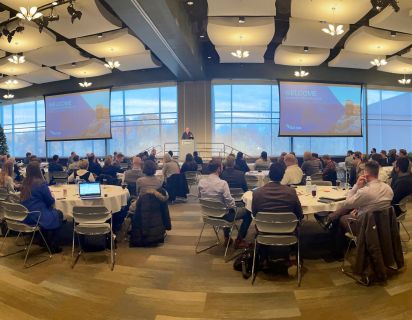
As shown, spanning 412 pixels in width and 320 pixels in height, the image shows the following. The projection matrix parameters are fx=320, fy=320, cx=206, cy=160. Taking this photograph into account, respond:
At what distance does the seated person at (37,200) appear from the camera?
4281 mm

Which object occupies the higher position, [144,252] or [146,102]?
[146,102]

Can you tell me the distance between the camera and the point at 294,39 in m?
9.45

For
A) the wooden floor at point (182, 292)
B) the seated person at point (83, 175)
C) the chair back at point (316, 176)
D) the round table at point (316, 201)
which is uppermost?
the seated person at point (83, 175)

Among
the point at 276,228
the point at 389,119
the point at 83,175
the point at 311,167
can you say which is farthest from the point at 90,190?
the point at 389,119

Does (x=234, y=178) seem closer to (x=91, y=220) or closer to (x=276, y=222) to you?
(x=276, y=222)

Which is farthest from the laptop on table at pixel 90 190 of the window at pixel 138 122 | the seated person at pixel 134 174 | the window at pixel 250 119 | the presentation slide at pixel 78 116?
the window at pixel 250 119

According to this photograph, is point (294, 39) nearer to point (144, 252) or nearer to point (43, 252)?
point (144, 252)

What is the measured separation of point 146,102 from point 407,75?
12385 mm

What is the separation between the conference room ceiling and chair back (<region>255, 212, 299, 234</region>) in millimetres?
4797

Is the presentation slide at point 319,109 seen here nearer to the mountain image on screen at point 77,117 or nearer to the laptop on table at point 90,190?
the mountain image on screen at point 77,117

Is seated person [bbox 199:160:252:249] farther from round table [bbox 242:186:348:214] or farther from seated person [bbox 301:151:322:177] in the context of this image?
seated person [bbox 301:151:322:177]

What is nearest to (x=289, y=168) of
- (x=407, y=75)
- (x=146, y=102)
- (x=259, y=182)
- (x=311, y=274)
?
(x=259, y=182)

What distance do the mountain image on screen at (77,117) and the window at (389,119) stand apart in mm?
12721

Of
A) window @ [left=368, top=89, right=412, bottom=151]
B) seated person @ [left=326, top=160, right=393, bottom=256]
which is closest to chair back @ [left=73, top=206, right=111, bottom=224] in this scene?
seated person @ [left=326, top=160, right=393, bottom=256]
